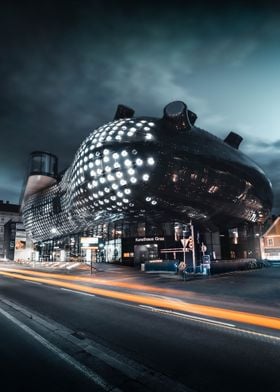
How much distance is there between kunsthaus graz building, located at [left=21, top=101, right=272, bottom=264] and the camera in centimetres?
5412

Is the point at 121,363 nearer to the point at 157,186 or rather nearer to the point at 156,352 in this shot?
the point at 156,352

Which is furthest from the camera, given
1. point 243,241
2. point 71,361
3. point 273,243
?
point 243,241

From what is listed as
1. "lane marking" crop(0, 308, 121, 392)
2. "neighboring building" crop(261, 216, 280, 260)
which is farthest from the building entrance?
"lane marking" crop(0, 308, 121, 392)

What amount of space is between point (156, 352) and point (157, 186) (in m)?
48.3

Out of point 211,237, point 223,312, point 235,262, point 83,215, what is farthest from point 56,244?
point 223,312

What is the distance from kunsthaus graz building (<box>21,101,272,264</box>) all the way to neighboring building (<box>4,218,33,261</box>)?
60.8 m

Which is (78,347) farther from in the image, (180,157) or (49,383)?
(180,157)

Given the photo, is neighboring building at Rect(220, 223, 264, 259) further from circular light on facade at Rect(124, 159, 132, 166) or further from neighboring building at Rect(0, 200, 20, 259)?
neighboring building at Rect(0, 200, 20, 259)

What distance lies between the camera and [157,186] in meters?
53.6

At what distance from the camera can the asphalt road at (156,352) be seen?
445 centimetres

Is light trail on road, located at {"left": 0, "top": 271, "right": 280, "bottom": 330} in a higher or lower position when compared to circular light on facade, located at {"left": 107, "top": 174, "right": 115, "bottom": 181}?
lower

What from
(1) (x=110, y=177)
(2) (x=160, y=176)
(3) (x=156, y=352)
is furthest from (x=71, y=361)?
(1) (x=110, y=177)

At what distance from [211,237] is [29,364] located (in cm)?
6512

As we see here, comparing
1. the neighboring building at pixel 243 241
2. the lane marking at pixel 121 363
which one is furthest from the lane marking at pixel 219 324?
the neighboring building at pixel 243 241
